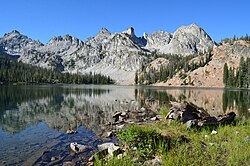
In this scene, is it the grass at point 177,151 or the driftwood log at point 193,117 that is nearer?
the grass at point 177,151

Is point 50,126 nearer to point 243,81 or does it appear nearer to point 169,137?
point 169,137

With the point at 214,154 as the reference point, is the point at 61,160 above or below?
below

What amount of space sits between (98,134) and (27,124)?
12.6 m

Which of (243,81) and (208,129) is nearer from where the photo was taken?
(208,129)

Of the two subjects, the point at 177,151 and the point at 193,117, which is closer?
the point at 177,151

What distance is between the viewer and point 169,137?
15109mm

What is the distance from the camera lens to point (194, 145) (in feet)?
46.2

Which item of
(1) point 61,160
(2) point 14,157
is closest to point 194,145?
(1) point 61,160

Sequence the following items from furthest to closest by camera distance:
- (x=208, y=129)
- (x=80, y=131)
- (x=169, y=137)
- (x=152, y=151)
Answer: (x=80, y=131) → (x=208, y=129) → (x=169, y=137) → (x=152, y=151)

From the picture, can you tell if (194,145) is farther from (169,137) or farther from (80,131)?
(80,131)

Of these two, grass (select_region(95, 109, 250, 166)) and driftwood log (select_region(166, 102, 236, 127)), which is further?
driftwood log (select_region(166, 102, 236, 127))

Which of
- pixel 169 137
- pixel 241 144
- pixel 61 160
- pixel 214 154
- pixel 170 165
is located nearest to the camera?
pixel 170 165

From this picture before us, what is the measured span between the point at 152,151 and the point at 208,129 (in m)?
9.08

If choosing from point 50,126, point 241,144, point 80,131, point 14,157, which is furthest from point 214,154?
point 50,126
